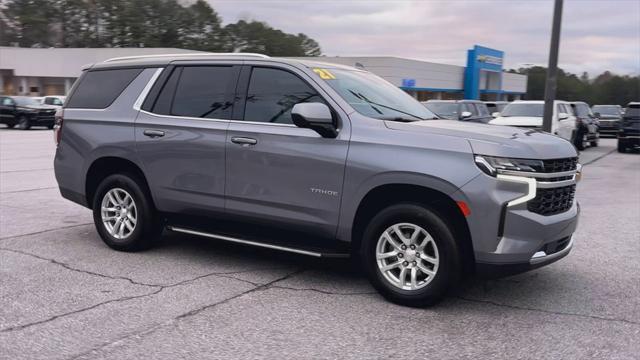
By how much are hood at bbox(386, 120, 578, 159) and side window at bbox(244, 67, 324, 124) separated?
899mm

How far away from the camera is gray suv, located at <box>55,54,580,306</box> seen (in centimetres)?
451

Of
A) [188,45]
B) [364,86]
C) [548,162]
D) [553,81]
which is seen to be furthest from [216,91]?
[188,45]

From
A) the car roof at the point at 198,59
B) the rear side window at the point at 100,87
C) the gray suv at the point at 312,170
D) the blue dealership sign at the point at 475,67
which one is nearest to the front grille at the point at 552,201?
the gray suv at the point at 312,170

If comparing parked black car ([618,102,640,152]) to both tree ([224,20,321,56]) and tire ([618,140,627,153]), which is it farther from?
tree ([224,20,321,56])

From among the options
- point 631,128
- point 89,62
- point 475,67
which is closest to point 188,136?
point 631,128

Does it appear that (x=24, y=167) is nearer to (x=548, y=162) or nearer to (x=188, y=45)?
(x=548, y=162)

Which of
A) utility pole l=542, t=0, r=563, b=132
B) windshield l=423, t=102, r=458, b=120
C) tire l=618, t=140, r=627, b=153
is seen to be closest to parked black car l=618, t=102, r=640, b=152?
tire l=618, t=140, r=627, b=153

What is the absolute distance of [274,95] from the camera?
218 inches

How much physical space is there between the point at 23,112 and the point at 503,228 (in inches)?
1157

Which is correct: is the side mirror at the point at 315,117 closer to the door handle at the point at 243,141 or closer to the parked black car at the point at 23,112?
the door handle at the point at 243,141

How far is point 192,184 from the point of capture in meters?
5.80

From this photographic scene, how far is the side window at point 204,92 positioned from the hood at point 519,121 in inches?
486

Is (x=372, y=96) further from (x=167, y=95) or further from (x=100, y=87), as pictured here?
(x=100, y=87)

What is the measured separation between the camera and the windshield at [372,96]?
17.5 ft
